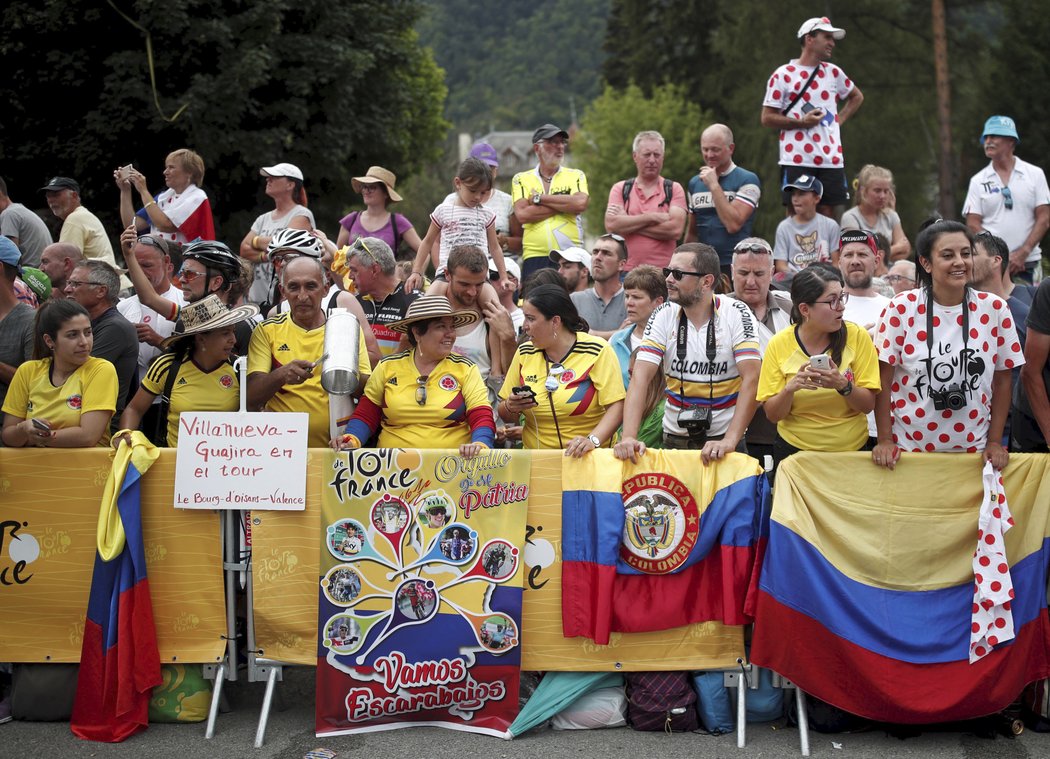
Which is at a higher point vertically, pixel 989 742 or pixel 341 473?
pixel 341 473

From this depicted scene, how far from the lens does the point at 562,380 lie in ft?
21.0

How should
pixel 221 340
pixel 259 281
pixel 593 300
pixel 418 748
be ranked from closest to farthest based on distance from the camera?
1. pixel 418 748
2. pixel 221 340
3. pixel 593 300
4. pixel 259 281

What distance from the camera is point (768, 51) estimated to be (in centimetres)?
4206

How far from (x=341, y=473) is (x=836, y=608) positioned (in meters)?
2.50

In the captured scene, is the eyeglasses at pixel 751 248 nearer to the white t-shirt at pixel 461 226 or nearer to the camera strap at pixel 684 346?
the camera strap at pixel 684 346

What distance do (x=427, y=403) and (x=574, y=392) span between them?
79cm

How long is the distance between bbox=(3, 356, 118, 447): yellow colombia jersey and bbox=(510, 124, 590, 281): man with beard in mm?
4358

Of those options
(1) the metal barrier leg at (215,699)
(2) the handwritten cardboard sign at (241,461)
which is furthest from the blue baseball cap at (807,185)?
(1) the metal barrier leg at (215,699)

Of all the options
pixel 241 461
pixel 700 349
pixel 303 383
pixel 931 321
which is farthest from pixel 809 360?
pixel 241 461

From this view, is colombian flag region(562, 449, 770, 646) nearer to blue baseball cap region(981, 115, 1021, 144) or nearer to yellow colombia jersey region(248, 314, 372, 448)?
yellow colombia jersey region(248, 314, 372, 448)

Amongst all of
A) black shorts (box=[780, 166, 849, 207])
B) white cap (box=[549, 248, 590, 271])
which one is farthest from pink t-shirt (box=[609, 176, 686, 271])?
black shorts (box=[780, 166, 849, 207])

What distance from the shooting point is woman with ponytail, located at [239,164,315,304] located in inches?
376

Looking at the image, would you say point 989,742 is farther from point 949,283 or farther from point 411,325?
point 411,325

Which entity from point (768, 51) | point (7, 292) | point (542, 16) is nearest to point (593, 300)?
point (7, 292)
